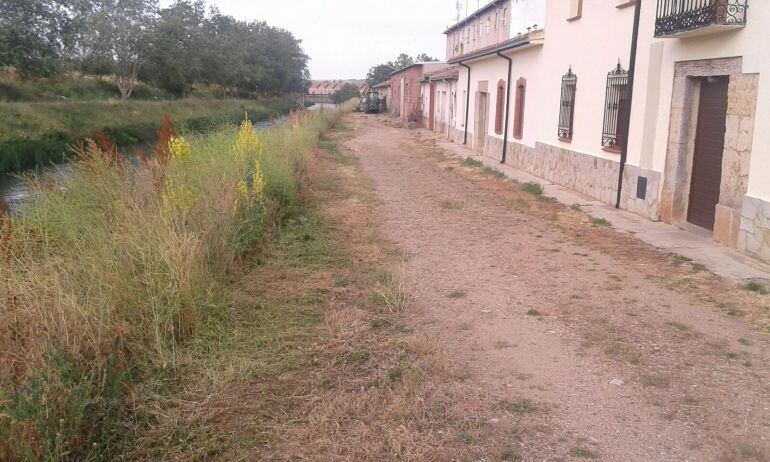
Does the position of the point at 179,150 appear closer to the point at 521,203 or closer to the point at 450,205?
the point at 450,205

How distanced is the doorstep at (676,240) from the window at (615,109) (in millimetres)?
1140

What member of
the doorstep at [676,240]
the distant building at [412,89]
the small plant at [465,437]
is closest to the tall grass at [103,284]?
the small plant at [465,437]

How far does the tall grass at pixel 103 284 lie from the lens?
3285 millimetres

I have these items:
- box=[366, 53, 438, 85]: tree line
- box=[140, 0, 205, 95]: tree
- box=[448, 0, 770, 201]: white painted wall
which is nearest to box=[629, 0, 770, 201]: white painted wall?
box=[448, 0, 770, 201]: white painted wall

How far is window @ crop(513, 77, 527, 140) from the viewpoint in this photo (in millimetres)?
17359

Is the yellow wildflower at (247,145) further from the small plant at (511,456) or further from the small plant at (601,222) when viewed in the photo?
the small plant at (511,456)

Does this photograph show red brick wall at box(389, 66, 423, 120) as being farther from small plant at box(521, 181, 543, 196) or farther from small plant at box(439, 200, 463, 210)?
small plant at box(439, 200, 463, 210)

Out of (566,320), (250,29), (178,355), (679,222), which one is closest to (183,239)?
(178,355)

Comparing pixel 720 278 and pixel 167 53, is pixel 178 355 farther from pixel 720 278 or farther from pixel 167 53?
pixel 167 53

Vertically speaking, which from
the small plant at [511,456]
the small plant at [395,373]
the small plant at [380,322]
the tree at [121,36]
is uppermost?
the tree at [121,36]

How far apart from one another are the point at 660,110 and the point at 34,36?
2467cm

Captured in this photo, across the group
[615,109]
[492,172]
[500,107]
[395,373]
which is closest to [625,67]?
[615,109]

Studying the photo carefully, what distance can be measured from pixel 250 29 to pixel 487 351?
73.9m

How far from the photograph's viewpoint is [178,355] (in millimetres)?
4406
